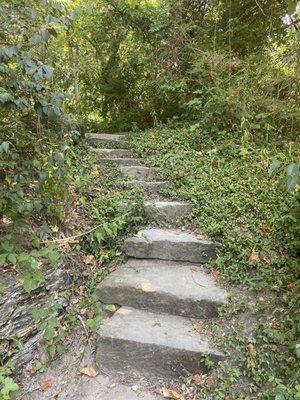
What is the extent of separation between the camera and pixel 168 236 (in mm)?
3459

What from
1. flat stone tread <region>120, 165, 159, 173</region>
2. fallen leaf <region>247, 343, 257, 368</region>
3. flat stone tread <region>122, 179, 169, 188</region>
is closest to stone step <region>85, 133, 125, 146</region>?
flat stone tread <region>120, 165, 159, 173</region>

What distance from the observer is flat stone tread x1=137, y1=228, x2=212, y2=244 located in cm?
335

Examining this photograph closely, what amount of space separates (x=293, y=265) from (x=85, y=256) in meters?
1.91

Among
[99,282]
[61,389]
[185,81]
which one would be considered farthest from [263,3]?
[61,389]

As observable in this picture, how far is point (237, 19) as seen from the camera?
5695mm

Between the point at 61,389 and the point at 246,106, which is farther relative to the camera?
the point at 246,106

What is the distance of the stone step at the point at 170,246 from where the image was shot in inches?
130

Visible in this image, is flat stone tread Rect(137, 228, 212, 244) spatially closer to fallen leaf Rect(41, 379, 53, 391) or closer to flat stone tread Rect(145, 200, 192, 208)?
flat stone tread Rect(145, 200, 192, 208)

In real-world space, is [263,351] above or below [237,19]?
below

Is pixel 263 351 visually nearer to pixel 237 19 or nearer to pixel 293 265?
pixel 293 265

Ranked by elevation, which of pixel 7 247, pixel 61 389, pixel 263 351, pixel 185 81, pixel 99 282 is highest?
pixel 185 81

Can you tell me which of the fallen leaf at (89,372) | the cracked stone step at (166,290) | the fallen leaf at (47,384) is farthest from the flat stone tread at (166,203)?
the fallen leaf at (47,384)

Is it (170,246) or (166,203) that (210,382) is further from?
(166,203)

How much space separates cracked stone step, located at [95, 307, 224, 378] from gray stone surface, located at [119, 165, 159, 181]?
2065 mm
